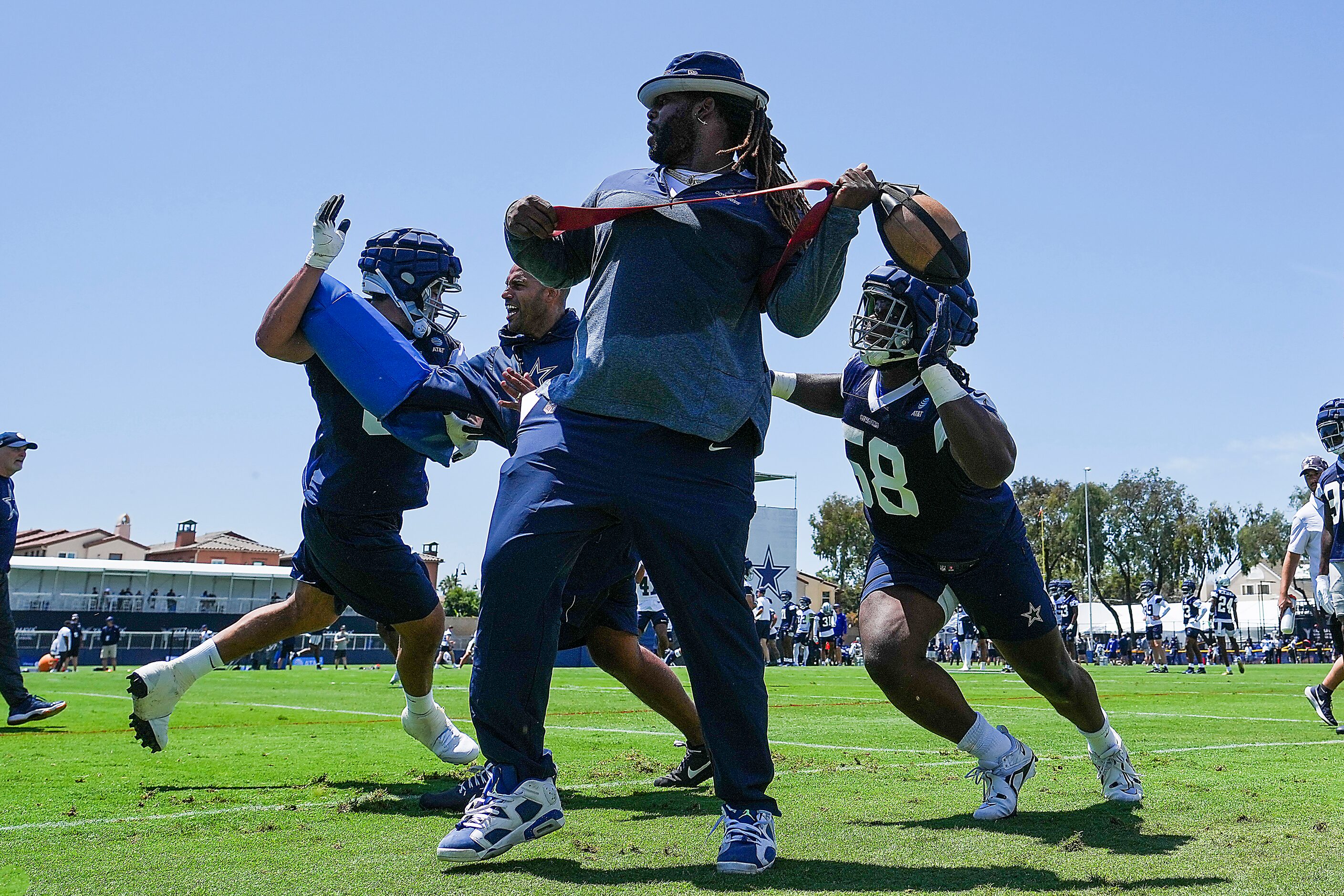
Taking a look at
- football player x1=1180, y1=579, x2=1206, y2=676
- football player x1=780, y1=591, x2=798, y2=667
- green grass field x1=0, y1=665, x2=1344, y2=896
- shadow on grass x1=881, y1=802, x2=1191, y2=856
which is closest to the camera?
green grass field x1=0, y1=665, x2=1344, y2=896

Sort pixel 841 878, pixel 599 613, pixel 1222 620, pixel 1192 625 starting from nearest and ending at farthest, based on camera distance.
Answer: pixel 841 878
pixel 599 613
pixel 1192 625
pixel 1222 620

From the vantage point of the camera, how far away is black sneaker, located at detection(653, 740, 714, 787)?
4.66m

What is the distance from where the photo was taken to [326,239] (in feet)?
13.1

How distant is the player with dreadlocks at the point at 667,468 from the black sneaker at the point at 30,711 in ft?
20.8

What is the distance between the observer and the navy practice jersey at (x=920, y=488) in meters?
4.10

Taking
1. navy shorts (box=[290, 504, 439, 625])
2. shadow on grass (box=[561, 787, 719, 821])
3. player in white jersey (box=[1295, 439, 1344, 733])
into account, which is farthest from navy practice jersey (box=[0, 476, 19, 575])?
player in white jersey (box=[1295, 439, 1344, 733])

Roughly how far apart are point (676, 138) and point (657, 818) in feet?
7.25

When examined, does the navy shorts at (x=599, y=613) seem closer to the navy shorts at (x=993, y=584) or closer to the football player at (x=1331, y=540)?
the navy shorts at (x=993, y=584)

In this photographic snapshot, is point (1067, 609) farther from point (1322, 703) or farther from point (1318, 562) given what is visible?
point (1322, 703)

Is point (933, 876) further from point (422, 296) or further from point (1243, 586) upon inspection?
point (1243, 586)

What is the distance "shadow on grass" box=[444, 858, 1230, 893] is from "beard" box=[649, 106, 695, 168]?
198 cm

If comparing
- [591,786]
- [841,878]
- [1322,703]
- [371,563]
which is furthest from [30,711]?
[1322,703]

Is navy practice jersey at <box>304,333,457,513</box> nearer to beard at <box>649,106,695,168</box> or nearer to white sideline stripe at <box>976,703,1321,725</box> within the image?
beard at <box>649,106,695,168</box>

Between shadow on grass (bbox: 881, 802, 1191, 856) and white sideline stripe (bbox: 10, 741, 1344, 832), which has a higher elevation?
shadow on grass (bbox: 881, 802, 1191, 856)
